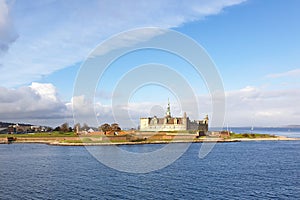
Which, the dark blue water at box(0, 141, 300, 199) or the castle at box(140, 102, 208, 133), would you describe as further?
the castle at box(140, 102, 208, 133)

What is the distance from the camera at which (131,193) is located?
1173 inches

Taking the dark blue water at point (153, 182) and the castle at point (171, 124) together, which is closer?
the dark blue water at point (153, 182)

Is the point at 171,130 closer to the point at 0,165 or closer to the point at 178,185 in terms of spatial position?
the point at 0,165

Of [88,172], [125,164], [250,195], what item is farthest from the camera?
[125,164]

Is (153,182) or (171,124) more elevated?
(171,124)

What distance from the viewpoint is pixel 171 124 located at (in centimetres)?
13425

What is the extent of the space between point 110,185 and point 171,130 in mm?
99674

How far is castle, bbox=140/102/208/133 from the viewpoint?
133000 mm

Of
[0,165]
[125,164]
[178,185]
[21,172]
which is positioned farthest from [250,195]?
[0,165]

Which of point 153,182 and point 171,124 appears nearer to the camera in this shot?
point 153,182

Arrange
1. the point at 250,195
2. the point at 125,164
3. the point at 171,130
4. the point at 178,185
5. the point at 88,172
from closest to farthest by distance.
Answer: the point at 250,195, the point at 178,185, the point at 88,172, the point at 125,164, the point at 171,130

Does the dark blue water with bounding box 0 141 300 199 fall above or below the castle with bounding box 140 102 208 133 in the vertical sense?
below

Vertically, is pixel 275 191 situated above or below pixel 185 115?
below

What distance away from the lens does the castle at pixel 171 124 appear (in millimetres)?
133000
